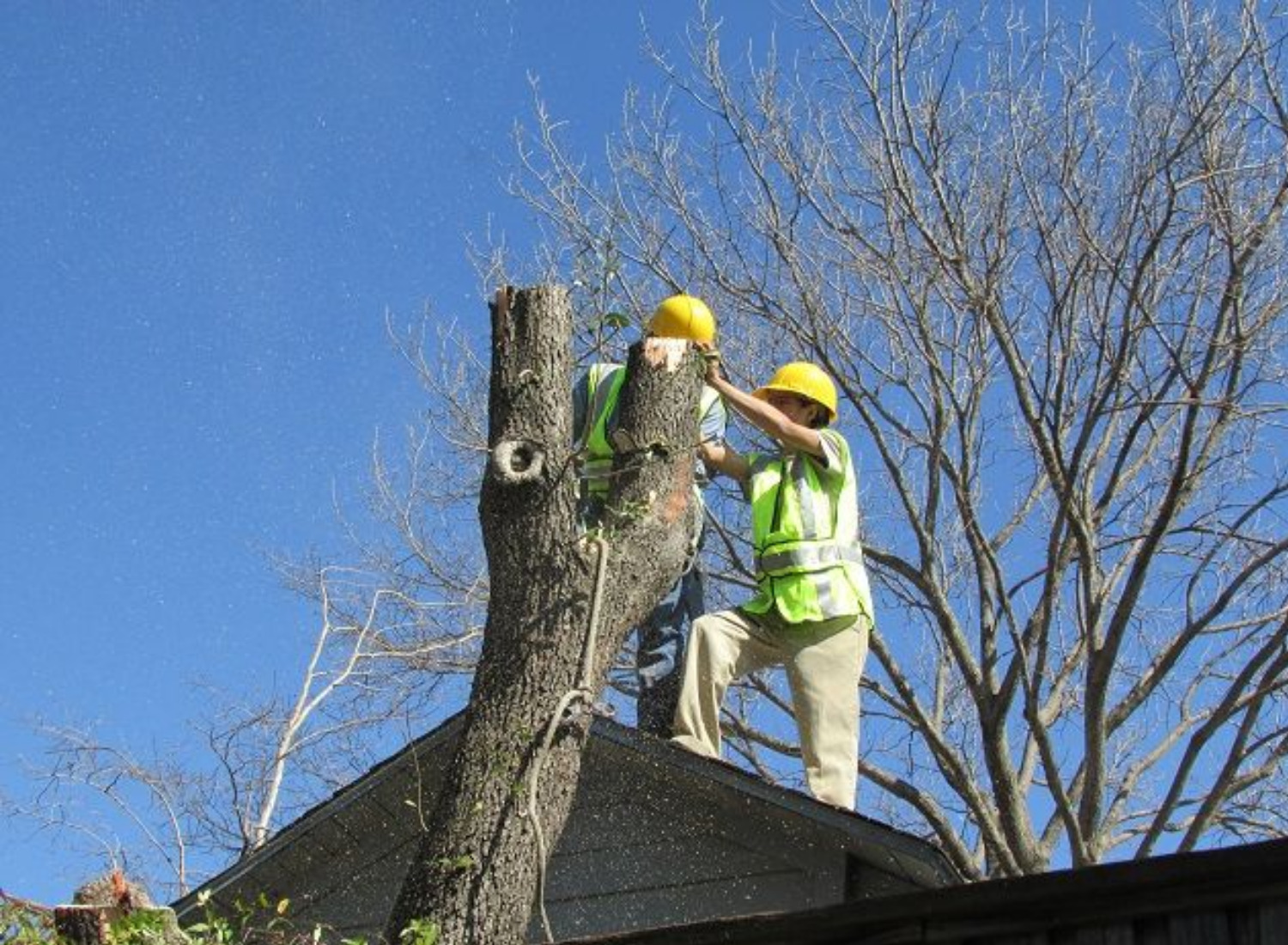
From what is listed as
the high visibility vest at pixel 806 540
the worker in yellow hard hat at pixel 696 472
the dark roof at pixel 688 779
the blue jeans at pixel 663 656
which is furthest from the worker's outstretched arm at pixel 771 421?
the dark roof at pixel 688 779

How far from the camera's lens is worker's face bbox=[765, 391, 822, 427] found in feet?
27.7

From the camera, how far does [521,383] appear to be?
19.7 ft

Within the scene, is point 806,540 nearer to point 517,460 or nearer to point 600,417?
point 600,417

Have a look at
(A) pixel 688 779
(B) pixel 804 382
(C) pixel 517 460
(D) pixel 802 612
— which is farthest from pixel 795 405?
(C) pixel 517 460

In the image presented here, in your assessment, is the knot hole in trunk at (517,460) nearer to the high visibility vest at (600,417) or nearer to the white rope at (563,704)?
the white rope at (563,704)

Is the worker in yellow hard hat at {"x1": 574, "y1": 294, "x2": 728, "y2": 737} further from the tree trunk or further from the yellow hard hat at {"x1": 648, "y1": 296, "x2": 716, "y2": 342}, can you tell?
the tree trunk

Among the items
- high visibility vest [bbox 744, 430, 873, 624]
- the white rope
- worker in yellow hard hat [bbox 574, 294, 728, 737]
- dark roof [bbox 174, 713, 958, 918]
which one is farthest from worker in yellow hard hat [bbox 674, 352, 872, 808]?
the white rope

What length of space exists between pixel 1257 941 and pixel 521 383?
287cm

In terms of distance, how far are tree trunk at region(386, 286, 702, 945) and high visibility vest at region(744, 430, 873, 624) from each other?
71.4 inches

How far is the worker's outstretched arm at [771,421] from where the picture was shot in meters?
7.58

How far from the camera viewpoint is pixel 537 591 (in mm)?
5750

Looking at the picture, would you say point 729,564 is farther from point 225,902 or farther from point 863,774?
point 225,902

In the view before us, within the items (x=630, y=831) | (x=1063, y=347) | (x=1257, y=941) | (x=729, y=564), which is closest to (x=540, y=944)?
(x=630, y=831)

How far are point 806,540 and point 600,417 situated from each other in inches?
42.1
